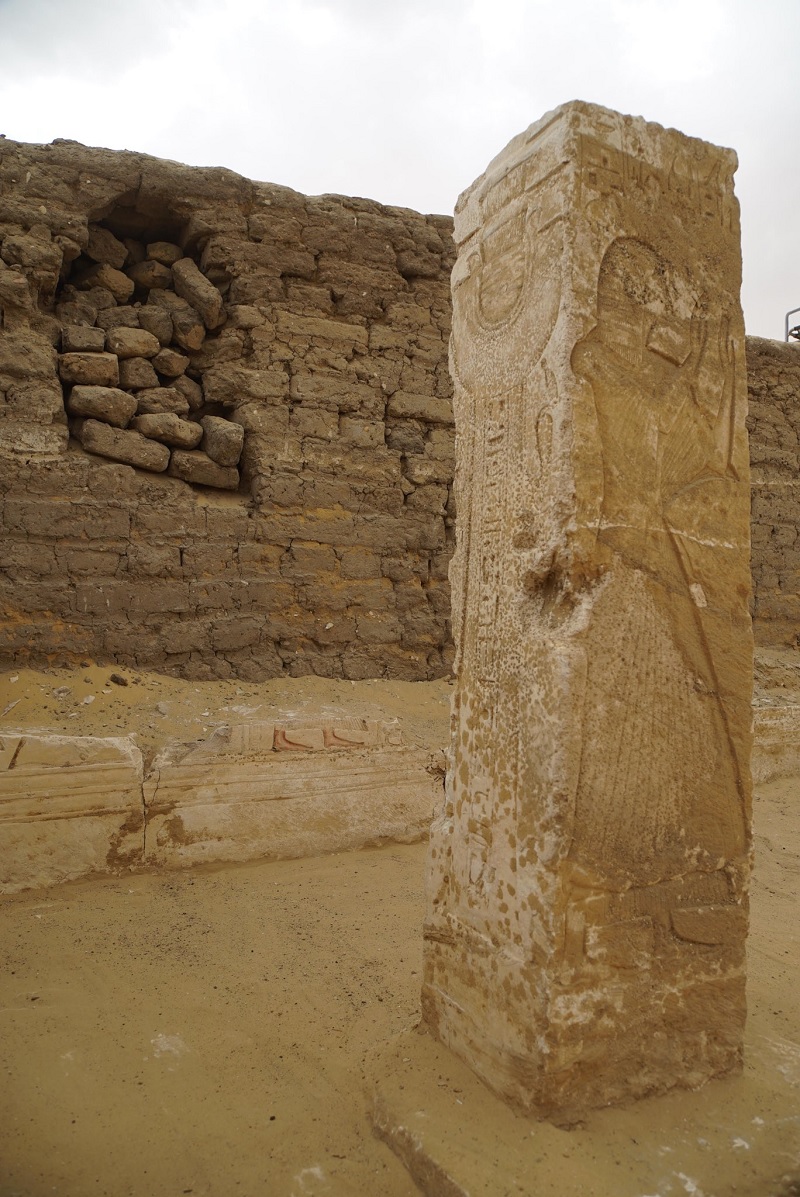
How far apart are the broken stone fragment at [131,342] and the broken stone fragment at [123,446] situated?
0.41 meters

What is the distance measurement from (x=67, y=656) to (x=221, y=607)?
0.77m

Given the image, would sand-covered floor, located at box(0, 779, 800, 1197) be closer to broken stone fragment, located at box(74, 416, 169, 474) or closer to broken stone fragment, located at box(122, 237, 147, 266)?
broken stone fragment, located at box(74, 416, 169, 474)

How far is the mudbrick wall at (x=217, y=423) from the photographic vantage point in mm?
4035

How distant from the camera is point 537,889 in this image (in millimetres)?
1866

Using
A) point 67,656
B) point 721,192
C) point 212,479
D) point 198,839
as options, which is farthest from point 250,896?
point 721,192

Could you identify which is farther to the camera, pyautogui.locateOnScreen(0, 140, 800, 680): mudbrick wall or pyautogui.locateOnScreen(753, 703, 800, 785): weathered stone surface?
pyautogui.locateOnScreen(753, 703, 800, 785): weathered stone surface

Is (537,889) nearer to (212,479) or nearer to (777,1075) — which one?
(777,1075)

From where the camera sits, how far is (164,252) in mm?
4586

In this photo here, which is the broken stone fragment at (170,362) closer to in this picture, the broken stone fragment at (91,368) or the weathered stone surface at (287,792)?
the broken stone fragment at (91,368)

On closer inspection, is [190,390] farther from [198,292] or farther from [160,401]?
[198,292]

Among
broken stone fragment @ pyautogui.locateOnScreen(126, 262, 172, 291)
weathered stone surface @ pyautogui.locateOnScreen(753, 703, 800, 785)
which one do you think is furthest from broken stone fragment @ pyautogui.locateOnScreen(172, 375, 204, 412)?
weathered stone surface @ pyautogui.locateOnScreen(753, 703, 800, 785)

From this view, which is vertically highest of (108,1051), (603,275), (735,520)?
(603,275)

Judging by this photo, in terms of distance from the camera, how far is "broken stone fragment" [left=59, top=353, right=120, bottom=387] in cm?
417

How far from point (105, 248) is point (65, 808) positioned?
9.61ft
